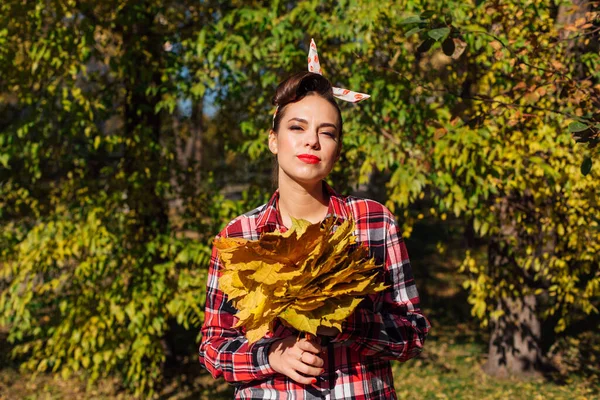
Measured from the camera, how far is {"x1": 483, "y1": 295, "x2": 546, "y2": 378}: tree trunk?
22.0 feet

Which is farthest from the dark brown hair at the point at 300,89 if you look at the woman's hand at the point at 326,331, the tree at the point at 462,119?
the tree at the point at 462,119

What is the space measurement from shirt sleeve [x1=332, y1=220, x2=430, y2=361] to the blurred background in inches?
96.5

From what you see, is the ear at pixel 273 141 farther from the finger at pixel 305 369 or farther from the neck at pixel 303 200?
the finger at pixel 305 369

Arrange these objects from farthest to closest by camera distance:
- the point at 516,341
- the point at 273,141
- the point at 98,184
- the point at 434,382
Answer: the point at 434,382, the point at 516,341, the point at 98,184, the point at 273,141

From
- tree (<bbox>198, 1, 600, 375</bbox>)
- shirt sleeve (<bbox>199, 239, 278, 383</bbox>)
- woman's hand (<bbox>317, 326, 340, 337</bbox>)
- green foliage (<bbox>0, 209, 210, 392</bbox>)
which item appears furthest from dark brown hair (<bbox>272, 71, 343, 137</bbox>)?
green foliage (<bbox>0, 209, 210, 392</bbox>)

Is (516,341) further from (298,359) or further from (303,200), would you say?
(298,359)

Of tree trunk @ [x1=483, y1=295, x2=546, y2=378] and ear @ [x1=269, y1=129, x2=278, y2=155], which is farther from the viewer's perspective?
tree trunk @ [x1=483, y1=295, x2=546, y2=378]

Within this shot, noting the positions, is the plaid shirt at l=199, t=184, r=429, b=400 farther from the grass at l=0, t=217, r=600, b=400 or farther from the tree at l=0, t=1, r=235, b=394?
the grass at l=0, t=217, r=600, b=400

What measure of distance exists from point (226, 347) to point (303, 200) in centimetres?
56

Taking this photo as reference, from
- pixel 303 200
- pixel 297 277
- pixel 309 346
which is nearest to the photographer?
pixel 297 277

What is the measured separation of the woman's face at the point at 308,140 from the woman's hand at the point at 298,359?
56 cm

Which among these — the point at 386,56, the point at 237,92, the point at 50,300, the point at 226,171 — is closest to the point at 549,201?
the point at 386,56

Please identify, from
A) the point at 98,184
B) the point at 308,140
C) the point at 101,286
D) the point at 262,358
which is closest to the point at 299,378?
the point at 262,358

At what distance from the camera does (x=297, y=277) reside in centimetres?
164
